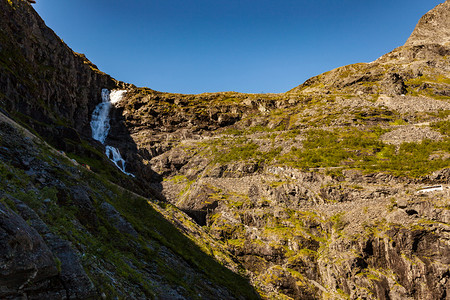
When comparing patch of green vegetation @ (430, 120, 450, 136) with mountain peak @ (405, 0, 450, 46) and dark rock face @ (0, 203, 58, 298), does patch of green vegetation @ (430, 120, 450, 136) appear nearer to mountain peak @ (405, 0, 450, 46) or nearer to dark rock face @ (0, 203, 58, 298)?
dark rock face @ (0, 203, 58, 298)

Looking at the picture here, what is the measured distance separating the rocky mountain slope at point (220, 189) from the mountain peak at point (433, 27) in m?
55.2

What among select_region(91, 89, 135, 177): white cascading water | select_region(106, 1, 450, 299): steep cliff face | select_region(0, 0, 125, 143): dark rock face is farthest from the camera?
select_region(91, 89, 135, 177): white cascading water

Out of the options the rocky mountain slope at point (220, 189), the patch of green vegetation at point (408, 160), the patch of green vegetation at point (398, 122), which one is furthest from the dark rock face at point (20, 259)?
the patch of green vegetation at point (398, 122)

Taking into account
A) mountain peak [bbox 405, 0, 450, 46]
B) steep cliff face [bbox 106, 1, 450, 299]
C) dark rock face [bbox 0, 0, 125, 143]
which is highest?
mountain peak [bbox 405, 0, 450, 46]

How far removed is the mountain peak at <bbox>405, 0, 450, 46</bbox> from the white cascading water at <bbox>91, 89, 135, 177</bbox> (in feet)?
577

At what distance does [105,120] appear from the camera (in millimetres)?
99125

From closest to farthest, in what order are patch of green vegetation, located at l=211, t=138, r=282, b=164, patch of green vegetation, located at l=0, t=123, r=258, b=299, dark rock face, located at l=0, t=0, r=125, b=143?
1. patch of green vegetation, located at l=0, t=123, r=258, b=299
2. dark rock face, located at l=0, t=0, r=125, b=143
3. patch of green vegetation, located at l=211, t=138, r=282, b=164

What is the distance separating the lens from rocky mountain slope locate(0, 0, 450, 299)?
41.4 feet

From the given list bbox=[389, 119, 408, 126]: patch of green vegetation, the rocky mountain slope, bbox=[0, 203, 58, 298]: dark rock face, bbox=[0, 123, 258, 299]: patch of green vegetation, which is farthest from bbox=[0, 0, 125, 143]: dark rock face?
bbox=[389, 119, 408, 126]: patch of green vegetation

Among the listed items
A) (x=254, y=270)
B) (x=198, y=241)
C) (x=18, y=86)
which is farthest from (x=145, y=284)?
(x=18, y=86)

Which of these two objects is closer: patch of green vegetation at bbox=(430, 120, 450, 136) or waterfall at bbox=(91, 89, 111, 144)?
patch of green vegetation at bbox=(430, 120, 450, 136)

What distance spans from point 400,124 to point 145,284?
87.8 metres

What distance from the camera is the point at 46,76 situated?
A: 6950 centimetres

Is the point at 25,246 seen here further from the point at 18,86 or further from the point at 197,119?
the point at 197,119
